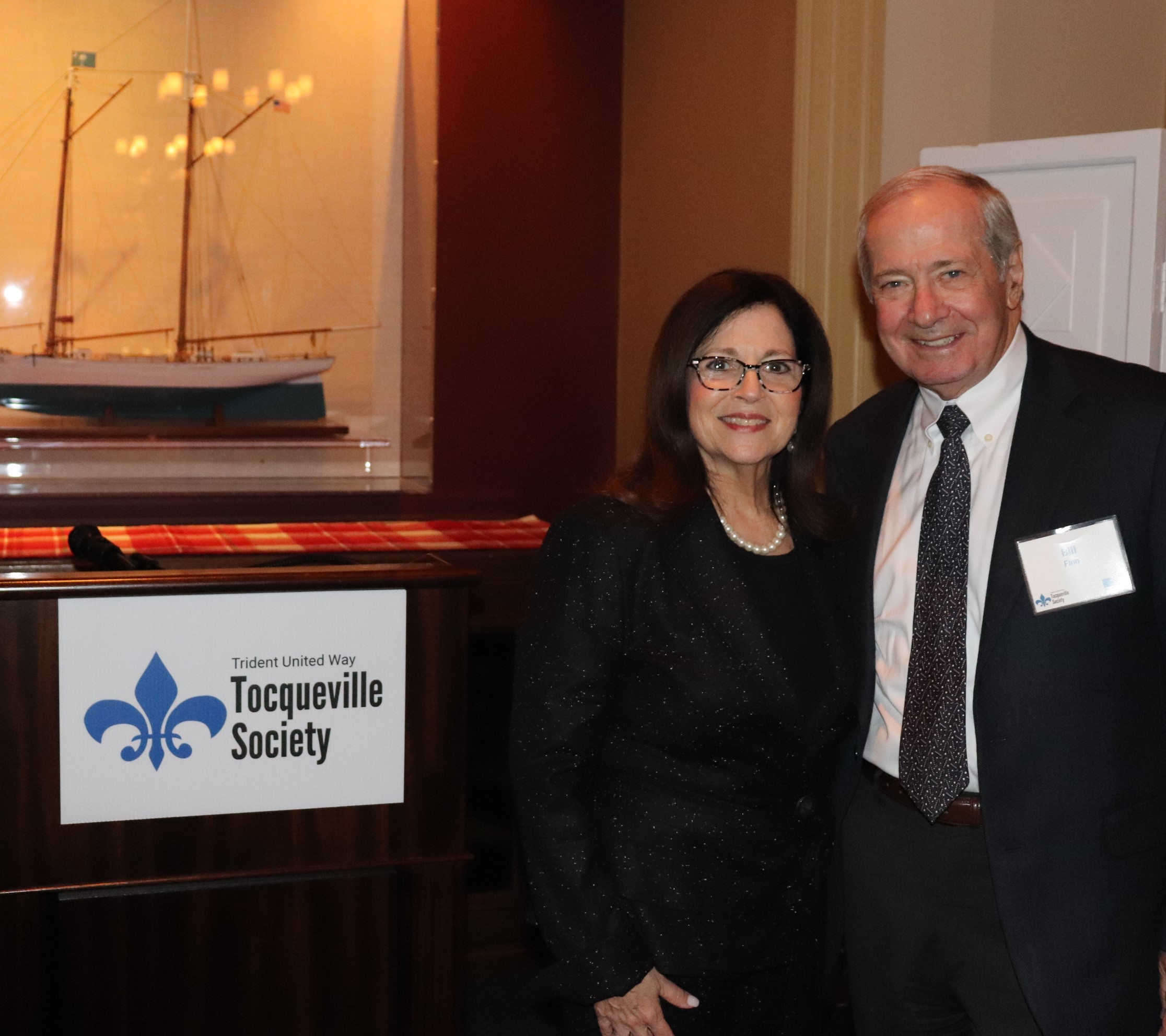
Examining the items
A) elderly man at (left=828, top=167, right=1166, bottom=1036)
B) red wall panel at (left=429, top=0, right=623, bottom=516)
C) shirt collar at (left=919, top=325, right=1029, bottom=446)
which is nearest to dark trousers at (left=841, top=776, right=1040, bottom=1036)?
elderly man at (left=828, top=167, right=1166, bottom=1036)

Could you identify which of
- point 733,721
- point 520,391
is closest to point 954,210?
point 733,721

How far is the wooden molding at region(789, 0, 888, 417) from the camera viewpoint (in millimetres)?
3400

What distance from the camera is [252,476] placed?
488 centimetres

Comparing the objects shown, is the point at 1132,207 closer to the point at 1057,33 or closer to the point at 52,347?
the point at 1057,33

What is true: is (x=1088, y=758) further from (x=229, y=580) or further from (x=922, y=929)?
(x=229, y=580)

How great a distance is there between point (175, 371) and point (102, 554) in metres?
2.14

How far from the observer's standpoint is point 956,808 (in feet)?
6.12

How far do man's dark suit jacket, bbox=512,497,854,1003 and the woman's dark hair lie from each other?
0.06 metres

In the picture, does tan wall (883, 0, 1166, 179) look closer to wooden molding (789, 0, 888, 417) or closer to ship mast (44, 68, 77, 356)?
wooden molding (789, 0, 888, 417)

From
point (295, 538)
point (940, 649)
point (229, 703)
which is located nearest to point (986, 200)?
point (940, 649)

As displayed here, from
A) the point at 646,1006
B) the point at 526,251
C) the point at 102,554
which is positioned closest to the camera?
the point at 646,1006

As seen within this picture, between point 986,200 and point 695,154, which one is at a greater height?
point 695,154

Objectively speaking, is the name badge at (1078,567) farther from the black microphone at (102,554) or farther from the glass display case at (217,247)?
the glass display case at (217,247)

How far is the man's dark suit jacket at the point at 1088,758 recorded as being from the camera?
178 cm
